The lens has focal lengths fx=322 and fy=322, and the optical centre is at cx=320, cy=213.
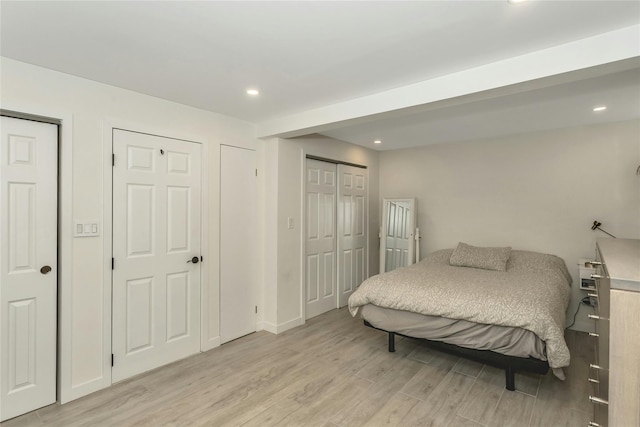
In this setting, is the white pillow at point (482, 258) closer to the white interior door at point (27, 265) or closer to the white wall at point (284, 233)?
the white wall at point (284, 233)

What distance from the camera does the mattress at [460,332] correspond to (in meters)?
2.33

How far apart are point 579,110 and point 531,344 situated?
2.33 meters

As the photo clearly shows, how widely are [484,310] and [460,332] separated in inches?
10.9

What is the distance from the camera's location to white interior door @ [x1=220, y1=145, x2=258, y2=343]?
11.0 ft

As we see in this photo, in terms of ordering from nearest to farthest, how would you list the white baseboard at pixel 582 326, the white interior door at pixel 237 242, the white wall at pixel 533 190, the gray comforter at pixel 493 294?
the gray comforter at pixel 493 294, the white interior door at pixel 237 242, the white wall at pixel 533 190, the white baseboard at pixel 582 326

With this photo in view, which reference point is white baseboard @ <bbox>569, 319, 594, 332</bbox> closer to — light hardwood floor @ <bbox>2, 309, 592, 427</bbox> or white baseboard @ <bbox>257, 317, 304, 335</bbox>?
light hardwood floor @ <bbox>2, 309, 592, 427</bbox>

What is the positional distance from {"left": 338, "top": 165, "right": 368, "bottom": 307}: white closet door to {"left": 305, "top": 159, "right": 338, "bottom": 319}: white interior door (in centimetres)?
13

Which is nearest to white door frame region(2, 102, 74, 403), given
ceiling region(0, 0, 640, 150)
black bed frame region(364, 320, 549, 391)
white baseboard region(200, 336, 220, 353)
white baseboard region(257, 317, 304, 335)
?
ceiling region(0, 0, 640, 150)

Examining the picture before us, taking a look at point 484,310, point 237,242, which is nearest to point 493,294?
point 484,310

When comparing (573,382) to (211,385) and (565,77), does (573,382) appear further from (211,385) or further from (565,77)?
(211,385)

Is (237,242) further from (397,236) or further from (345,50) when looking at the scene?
(397,236)

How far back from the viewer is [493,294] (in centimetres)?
264

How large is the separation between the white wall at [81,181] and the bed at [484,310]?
2.19m

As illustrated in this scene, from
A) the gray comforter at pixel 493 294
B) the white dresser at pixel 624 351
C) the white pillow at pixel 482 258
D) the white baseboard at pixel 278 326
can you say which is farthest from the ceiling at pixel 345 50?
the white baseboard at pixel 278 326
